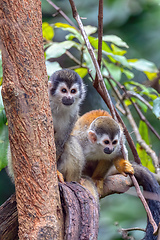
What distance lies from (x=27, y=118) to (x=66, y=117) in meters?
1.21

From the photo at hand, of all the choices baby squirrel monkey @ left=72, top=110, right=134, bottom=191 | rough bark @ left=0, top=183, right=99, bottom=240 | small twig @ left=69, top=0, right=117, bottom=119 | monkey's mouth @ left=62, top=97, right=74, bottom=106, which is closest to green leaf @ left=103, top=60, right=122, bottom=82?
baby squirrel monkey @ left=72, top=110, right=134, bottom=191

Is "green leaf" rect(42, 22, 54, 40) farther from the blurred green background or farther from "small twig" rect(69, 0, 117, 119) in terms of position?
the blurred green background

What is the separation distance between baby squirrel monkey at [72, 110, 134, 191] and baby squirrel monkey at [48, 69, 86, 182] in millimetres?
296

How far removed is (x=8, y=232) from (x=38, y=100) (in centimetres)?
84

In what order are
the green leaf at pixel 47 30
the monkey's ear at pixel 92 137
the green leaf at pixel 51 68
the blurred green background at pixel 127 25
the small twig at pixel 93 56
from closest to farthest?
the small twig at pixel 93 56
the green leaf at pixel 51 68
the monkey's ear at pixel 92 137
the green leaf at pixel 47 30
the blurred green background at pixel 127 25

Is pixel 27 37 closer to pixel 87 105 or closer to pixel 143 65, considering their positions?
pixel 143 65

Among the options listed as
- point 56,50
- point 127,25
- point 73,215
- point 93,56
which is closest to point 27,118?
point 73,215

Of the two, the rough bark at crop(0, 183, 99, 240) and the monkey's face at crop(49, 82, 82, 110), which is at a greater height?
the monkey's face at crop(49, 82, 82, 110)

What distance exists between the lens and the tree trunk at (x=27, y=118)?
1.61m

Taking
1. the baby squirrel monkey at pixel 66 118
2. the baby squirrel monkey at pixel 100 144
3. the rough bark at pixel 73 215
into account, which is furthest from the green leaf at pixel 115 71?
the rough bark at pixel 73 215

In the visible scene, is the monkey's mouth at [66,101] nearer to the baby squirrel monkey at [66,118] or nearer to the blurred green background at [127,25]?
the baby squirrel monkey at [66,118]

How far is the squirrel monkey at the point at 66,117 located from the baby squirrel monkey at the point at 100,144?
296 millimetres

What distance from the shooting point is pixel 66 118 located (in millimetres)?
2838

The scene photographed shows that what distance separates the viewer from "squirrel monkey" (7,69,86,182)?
274 centimetres
